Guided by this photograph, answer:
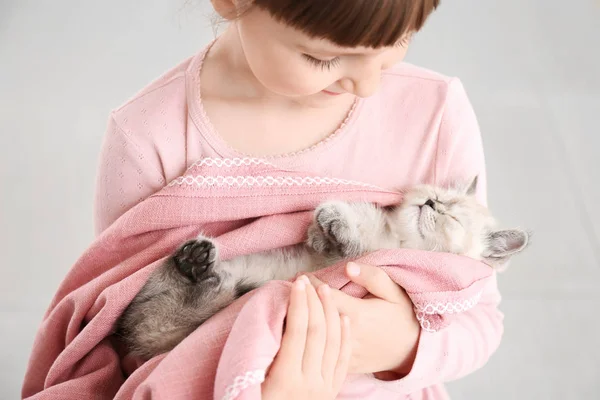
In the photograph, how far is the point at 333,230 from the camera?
45.7 inches

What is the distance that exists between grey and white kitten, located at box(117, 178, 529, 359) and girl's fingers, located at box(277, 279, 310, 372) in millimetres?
200

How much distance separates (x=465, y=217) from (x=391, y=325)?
332 millimetres

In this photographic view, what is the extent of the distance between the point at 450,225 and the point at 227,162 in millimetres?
453

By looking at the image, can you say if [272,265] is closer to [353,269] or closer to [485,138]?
[353,269]

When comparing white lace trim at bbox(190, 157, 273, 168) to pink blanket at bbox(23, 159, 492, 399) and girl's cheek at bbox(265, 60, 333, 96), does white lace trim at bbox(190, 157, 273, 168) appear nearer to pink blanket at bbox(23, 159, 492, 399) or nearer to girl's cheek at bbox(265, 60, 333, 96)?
pink blanket at bbox(23, 159, 492, 399)

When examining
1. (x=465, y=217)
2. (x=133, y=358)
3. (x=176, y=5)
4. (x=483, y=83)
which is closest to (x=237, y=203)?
(x=133, y=358)

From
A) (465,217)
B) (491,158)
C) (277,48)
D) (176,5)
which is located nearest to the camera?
(277,48)

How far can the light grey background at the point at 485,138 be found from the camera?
1953mm

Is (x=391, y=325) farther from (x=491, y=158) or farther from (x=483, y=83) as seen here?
(x=483, y=83)

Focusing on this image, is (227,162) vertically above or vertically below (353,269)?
above

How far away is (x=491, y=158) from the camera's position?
2338 mm

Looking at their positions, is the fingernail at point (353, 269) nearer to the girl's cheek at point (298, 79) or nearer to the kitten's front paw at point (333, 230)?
the kitten's front paw at point (333, 230)

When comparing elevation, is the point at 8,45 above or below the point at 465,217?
above

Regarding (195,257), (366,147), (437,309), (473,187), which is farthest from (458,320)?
(195,257)
